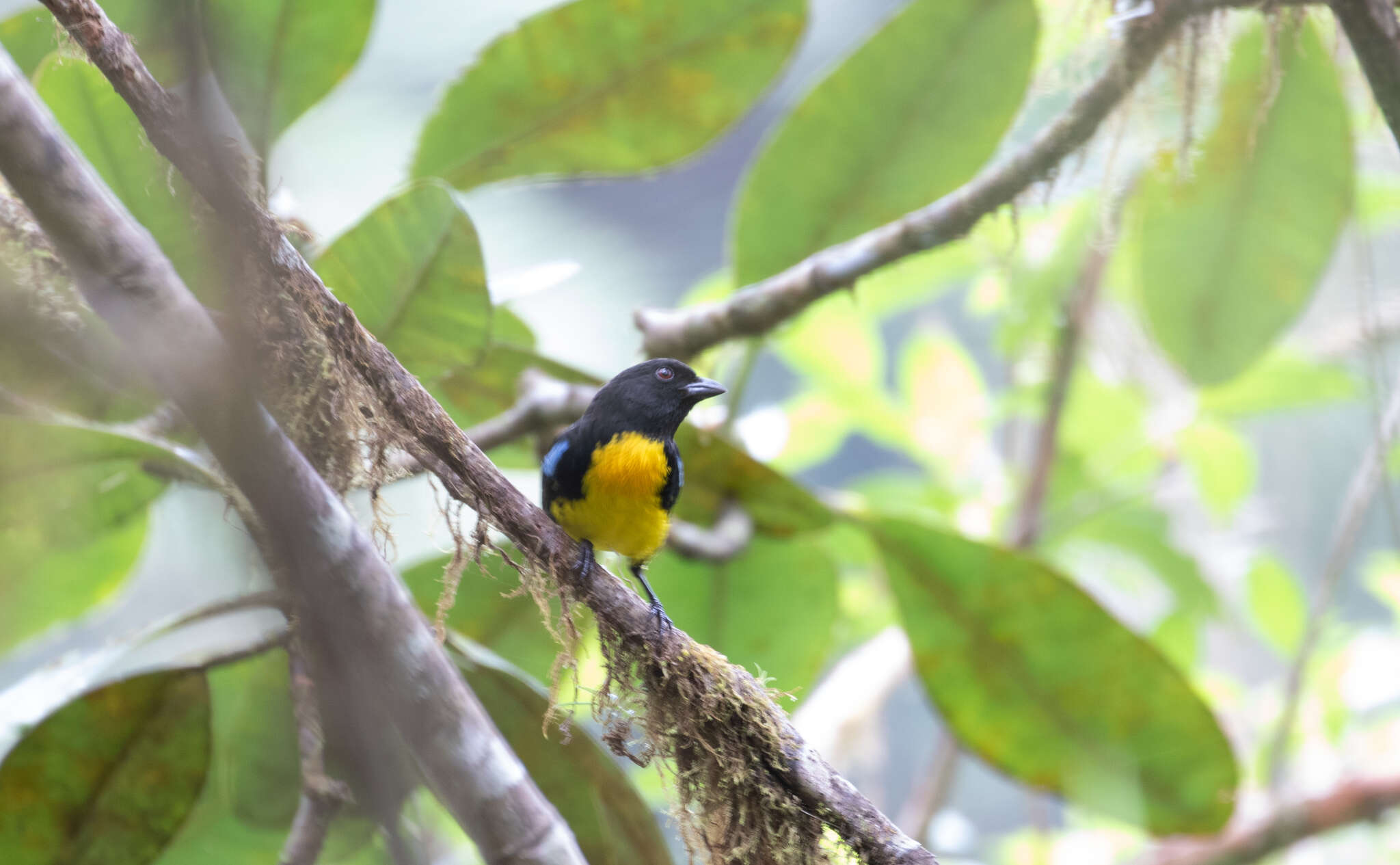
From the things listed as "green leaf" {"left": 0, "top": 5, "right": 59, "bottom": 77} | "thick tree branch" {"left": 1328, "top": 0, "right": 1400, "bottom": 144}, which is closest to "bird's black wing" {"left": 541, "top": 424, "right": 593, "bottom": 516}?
"green leaf" {"left": 0, "top": 5, "right": 59, "bottom": 77}

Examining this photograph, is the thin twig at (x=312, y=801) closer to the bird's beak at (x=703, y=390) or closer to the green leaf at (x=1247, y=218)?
the bird's beak at (x=703, y=390)

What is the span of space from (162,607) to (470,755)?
649 millimetres

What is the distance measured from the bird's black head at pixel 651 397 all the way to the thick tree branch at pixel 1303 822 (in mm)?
1489

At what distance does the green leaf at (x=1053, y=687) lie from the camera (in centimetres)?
165

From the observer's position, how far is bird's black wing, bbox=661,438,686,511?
54.9 inches

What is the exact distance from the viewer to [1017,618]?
1.71 m

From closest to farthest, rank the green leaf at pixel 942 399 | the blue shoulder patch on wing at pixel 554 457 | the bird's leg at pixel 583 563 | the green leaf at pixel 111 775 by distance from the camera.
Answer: the bird's leg at pixel 583 563, the green leaf at pixel 111 775, the blue shoulder patch on wing at pixel 554 457, the green leaf at pixel 942 399

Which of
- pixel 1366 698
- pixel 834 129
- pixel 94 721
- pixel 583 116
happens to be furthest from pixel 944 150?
pixel 1366 698

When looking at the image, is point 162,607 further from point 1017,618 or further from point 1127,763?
point 1127,763

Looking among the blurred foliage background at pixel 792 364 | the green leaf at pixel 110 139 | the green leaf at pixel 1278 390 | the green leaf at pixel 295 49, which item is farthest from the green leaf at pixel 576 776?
the green leaf at pixel 1278 390

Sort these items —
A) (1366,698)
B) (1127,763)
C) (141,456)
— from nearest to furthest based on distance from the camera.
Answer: (141,456), (1127,763), (1366,698)

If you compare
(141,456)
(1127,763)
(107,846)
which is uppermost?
(141,456)

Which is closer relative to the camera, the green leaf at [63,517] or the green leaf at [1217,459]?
the green leaf at [63,517]

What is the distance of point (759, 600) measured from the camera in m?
1.89
